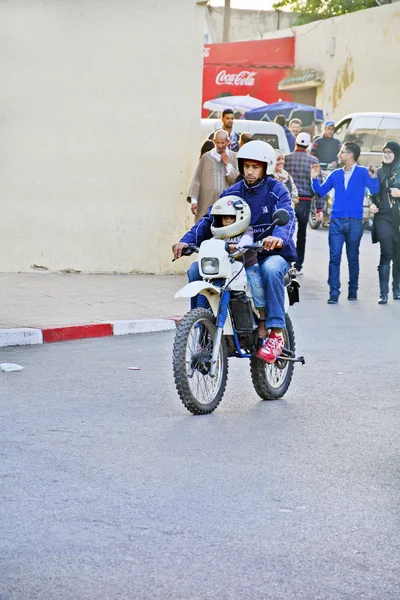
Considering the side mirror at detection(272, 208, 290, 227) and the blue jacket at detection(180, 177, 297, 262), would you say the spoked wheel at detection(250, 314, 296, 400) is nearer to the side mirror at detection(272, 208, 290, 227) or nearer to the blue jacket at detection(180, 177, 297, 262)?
the blue jacket at detection(180, 177, 297, 262)

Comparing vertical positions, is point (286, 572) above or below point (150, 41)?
below

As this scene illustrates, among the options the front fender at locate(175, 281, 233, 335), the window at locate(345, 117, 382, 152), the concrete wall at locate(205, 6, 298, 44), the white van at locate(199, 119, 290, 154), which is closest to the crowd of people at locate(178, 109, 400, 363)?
the front fender at locate(175, 281, 233, 335)

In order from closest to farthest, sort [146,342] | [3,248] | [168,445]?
[168,445] < [146,342] < [3,248]

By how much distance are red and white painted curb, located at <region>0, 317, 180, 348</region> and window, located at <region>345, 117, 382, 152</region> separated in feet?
49.7

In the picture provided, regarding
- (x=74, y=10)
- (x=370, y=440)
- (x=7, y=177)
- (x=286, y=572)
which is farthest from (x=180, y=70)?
(x=286, y=572)

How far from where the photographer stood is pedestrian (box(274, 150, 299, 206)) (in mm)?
15930

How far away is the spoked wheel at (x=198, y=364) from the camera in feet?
24.3

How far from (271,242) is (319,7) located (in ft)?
132

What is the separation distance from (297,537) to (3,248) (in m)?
11.1

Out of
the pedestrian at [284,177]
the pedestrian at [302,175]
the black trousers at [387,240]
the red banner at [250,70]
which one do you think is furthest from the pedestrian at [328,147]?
the red banner at [250,70]

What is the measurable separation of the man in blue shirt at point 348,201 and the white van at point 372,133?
10.5m

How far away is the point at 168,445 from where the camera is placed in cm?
672

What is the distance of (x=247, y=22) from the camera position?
5269 centimetres

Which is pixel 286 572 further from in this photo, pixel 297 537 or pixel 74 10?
pixel 74 10
